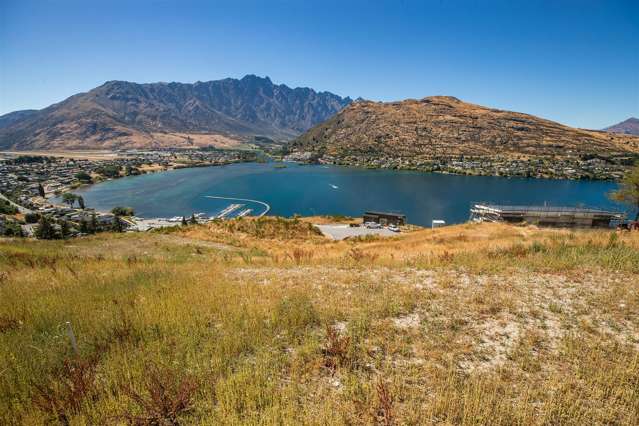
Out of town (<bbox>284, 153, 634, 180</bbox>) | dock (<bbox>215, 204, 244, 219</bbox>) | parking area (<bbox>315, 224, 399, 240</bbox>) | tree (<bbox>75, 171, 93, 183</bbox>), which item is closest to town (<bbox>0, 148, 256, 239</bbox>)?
tree (<bbox>75, 171, 93, 183</bbox>)

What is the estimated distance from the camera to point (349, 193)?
4124 inches

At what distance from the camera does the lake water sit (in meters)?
83.9

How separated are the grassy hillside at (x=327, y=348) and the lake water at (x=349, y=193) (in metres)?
66.4

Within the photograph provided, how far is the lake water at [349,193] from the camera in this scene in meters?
83.9

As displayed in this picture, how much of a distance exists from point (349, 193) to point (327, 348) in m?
102

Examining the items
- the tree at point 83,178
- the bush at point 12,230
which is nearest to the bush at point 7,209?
the bush at point 12,230

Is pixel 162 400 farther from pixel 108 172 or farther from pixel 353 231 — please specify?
pixel 108 172

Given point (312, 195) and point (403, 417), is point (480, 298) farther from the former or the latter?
point (312, 195)

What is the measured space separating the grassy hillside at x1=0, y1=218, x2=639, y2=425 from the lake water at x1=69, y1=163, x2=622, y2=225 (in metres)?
66.4

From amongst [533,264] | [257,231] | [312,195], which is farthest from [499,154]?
[533,264]

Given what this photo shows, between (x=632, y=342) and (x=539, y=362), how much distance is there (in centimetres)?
191

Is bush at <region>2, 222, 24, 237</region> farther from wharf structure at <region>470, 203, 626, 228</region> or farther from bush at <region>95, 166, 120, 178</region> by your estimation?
bush at <region>95, 166, 120, 178</region>

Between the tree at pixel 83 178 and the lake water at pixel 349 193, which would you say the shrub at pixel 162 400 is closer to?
the lake water at pixel 349 193

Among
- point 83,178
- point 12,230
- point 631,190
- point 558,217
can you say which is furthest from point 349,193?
point 83,178
